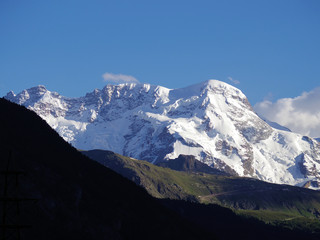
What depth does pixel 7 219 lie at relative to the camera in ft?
162

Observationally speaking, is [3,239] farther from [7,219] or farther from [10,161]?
[10,161]

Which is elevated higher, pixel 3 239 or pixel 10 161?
pixel 10 161

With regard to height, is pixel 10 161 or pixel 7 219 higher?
pixel 10 161

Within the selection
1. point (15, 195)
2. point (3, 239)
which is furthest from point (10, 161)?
point (3, 239)

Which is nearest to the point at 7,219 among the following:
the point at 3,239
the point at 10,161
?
the point at 3,239

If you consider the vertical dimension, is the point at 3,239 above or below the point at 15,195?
below

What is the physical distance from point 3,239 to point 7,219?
5.51 feet

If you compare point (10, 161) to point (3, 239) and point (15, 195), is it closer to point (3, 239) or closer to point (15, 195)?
point (15, 195)

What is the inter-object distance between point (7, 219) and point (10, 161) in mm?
4991

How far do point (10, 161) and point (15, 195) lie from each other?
3003 millimetres

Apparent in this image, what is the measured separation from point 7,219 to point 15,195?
2.12 metres

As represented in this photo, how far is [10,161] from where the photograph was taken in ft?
159

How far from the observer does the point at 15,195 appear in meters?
49.2
